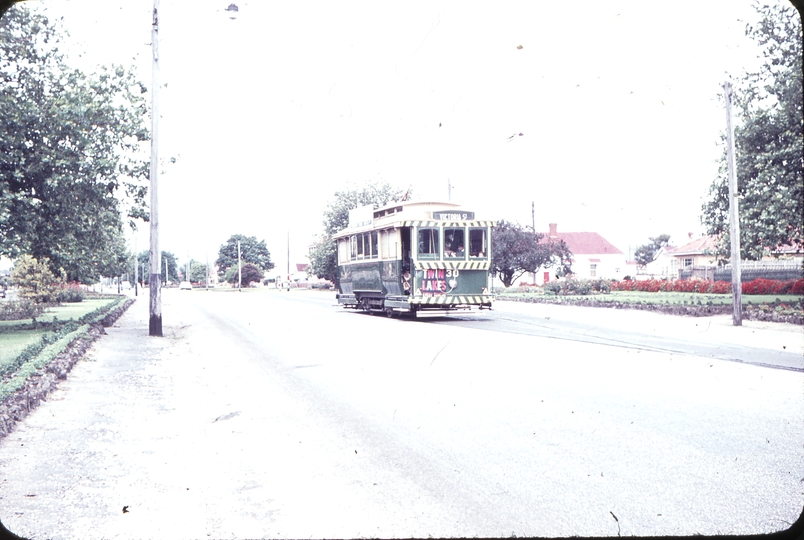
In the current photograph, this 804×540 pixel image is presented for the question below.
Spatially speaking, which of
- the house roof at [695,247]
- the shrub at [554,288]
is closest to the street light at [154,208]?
the shrub at [554,288]

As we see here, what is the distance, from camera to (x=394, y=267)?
20.9 meters

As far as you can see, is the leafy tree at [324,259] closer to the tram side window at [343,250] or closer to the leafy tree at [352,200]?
the leafy tree at [352,200]

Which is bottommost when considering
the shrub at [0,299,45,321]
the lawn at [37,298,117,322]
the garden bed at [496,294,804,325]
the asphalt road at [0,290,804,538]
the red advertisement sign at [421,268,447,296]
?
the asphalt road at [0,290,804,538]

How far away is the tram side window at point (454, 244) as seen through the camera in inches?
808

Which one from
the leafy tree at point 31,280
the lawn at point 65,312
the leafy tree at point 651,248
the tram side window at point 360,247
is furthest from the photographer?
the leafy tree at point 651,248

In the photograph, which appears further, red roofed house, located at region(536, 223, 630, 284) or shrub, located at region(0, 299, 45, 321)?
red roofed house, located at region(536, 223, 630, 284)

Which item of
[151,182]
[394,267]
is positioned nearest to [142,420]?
[151,182]

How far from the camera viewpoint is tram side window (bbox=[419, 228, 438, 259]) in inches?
795

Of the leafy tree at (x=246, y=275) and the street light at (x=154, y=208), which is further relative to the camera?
the leafy tree at (x=246, y=275)

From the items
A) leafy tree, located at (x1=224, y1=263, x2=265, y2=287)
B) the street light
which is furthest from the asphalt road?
leafy tree, located at (x1=224, y1=263, x2=265, y2=287)

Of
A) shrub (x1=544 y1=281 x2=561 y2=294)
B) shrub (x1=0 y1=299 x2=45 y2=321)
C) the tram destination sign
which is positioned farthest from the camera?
shrub (x1=544 y1=281 x2=561 y2=294)

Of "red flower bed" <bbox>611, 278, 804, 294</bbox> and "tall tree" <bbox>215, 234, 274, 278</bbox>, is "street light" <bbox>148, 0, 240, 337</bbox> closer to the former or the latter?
"red flower bed" <bbox>611, 278, 804, 294</bbox>

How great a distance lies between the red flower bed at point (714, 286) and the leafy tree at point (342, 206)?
2036cm

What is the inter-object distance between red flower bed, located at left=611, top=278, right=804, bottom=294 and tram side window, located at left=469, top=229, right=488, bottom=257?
1762 centimetres
